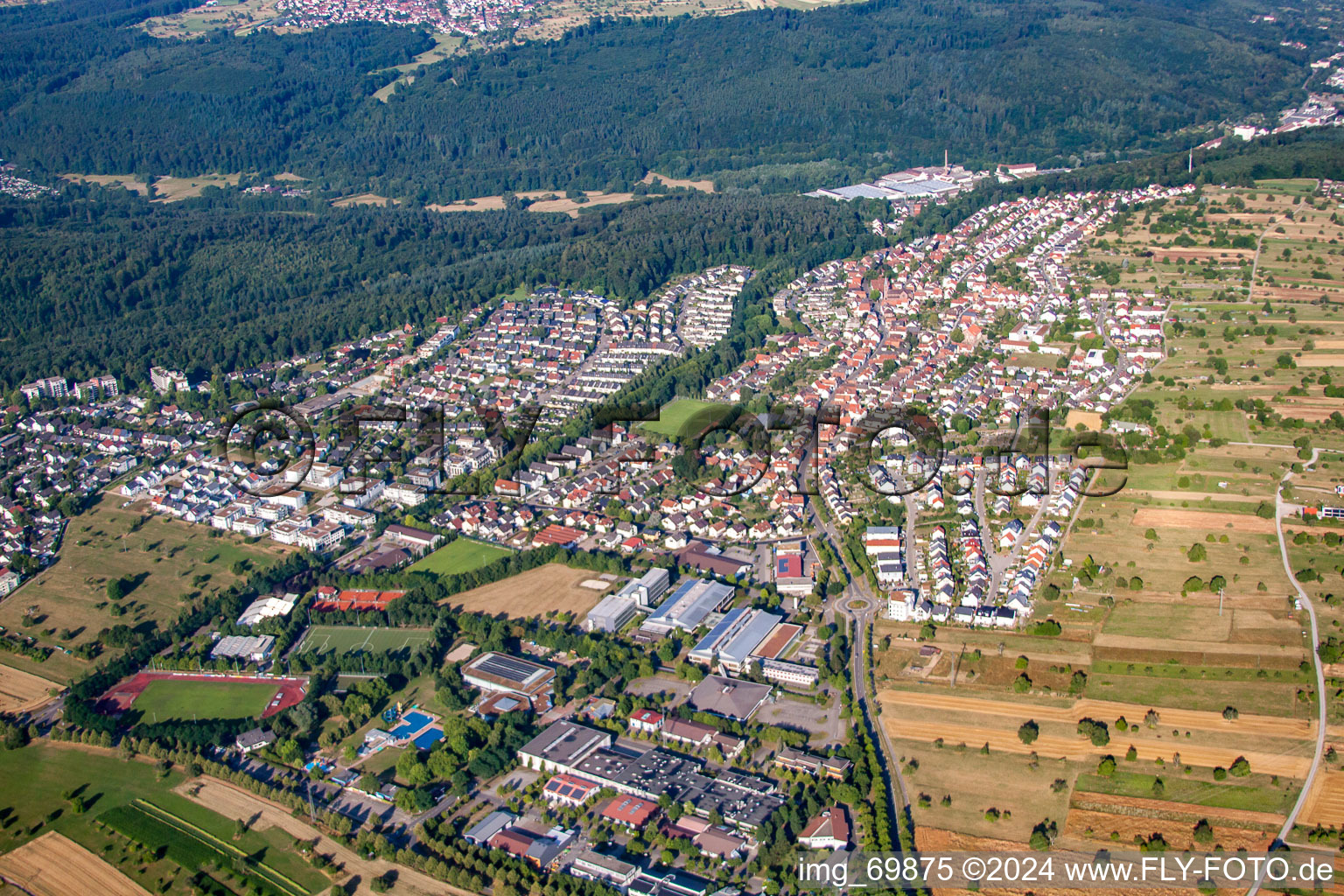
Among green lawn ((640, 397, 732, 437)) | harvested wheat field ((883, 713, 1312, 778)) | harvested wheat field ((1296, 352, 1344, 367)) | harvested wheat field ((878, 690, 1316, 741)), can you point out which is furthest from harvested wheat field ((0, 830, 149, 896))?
harvested wheat field ((1296, 352, 1344, 367))

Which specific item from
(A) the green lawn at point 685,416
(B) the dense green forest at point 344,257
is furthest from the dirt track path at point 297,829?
(B) the dense green forest at point 344,257

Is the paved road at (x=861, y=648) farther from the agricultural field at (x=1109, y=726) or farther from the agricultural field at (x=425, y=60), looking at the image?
the agricultural field at (x=425, y=60)

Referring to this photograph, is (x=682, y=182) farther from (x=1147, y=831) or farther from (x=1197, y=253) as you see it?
(x=1147, y=831)

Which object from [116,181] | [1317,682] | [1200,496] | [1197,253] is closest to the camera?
[1317,682]

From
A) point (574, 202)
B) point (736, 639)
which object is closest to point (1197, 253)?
point (736, 639)

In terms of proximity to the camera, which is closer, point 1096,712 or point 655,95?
point 1096,712

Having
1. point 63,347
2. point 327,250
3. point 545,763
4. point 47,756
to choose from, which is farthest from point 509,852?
point 327,250

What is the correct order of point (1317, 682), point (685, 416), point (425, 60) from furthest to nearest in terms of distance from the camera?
point (425, 60), point (685, 416), point (1317, 682)
